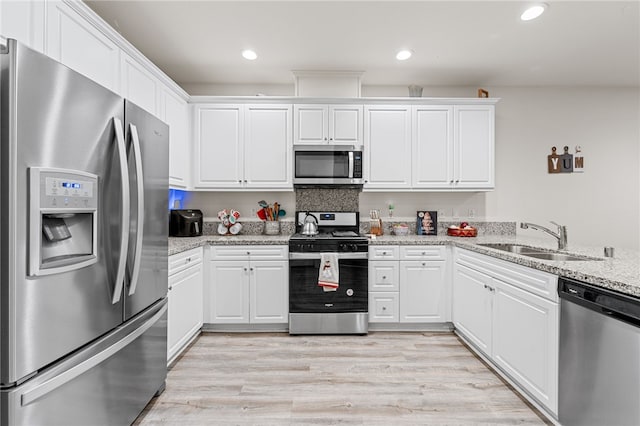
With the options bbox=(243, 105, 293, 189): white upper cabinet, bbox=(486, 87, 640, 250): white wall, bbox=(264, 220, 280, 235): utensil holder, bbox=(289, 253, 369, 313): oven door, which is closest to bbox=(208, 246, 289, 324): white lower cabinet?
bbox=(289, 253, 369, 313): oven door

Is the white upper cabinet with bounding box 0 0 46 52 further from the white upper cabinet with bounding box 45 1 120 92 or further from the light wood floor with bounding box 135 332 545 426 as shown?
the light wood floor with bounding box 135 332 545 426

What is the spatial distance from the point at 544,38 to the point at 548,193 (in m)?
1.81

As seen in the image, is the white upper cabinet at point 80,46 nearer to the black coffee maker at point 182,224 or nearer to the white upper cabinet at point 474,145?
the black coffee maker at point 182,224

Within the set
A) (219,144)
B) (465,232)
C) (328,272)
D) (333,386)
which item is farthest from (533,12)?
(333,386)

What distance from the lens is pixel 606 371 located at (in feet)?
4.65

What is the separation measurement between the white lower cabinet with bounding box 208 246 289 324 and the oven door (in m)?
0.11

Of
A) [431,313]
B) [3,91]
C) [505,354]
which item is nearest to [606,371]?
[505,354]

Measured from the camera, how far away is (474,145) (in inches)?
134

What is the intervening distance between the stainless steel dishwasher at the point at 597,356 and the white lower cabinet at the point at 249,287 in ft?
7.08

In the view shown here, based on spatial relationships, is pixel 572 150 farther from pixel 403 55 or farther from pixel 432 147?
pixel 403 55

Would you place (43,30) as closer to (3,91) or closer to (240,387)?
(3,91)

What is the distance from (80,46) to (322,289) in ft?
8.17

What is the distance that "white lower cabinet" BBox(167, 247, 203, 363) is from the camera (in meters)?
2.34

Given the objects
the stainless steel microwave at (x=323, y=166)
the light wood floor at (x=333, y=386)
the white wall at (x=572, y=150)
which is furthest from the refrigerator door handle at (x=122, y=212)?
the white wall at (x=572, y=150)
